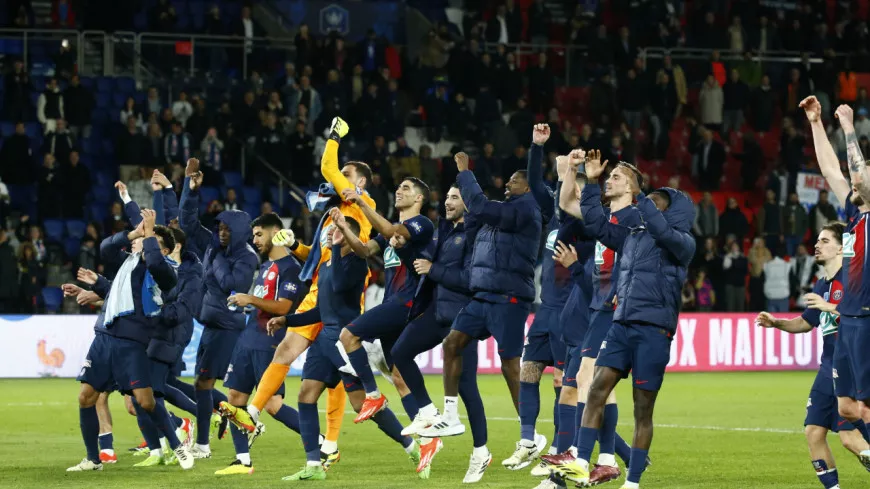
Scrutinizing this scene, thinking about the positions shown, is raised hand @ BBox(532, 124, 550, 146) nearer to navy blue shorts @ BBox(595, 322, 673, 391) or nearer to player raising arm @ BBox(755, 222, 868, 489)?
navy blue shorts @ BBox(595, 322, 673, 391)

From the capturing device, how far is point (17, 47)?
28.8 metres

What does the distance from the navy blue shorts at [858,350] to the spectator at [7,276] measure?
57.0 feet

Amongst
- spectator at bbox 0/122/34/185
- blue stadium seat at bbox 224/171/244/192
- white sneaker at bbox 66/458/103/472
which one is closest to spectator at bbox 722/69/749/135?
blue stadium seat at bbox 224/171/244/192

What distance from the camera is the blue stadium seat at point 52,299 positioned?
24.7 m

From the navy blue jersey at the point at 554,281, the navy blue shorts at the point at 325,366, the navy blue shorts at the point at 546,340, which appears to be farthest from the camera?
the navy blue jersey at the point at 554,281

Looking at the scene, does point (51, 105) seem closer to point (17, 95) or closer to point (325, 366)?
point (17, 95)

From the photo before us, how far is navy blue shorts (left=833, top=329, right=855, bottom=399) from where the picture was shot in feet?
32.8

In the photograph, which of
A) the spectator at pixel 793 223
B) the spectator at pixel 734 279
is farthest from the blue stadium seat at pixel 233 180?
the spectator at pixel 793 223

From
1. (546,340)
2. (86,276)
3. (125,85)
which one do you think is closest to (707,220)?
(125,85)

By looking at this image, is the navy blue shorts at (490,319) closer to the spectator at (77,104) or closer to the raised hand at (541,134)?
the raised hand at (541,134)

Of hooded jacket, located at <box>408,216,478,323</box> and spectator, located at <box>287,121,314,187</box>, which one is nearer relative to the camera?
hooded jacket, located at <box>408,216,478,323</box>

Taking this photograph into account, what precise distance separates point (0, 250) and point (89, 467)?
40.3 feet

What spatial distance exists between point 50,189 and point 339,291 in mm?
14628

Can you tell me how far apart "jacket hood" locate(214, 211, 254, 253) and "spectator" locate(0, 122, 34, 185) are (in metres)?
13.2
